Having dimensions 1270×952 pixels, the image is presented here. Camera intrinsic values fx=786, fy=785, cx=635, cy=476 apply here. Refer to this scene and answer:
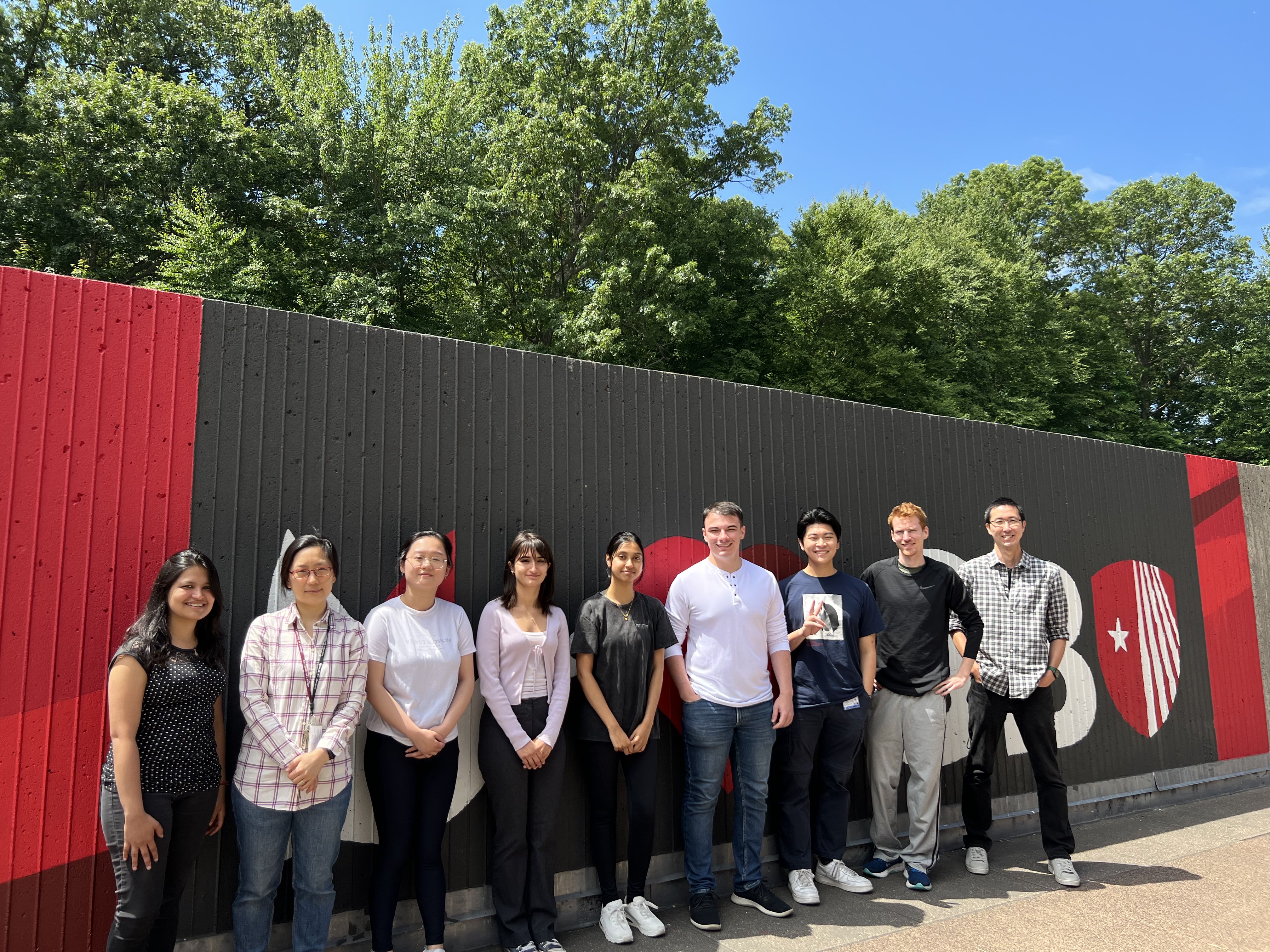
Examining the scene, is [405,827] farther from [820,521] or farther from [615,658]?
[820,521]

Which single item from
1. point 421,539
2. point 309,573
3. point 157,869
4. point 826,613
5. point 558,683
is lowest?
point 157,869

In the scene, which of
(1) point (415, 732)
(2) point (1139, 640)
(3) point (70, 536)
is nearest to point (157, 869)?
(1) point (415, 732)

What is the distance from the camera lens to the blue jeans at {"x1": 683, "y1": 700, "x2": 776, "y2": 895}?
361 centimetres

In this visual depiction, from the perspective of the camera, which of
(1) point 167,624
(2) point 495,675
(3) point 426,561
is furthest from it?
(2) point 495,675

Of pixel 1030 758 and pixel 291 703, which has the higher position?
pixel 291 703

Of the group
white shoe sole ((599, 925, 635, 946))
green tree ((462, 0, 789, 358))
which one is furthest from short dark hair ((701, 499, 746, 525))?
green tree ((462, 0, 789, 358))

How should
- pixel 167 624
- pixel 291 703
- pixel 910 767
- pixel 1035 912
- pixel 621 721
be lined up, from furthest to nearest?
pixel 910 767 < pixel 1035 912 < pixel 621 721 < pixel 291 703 < pixel 167 624

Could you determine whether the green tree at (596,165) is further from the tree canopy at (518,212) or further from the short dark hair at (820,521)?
the short dark hair at (820,521)

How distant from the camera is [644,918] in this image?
338 centimetres

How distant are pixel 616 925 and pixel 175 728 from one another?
1.94 meters

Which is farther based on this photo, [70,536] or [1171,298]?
[1171,298]

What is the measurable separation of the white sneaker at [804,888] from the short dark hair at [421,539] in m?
2.23

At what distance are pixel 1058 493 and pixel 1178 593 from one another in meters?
1.70

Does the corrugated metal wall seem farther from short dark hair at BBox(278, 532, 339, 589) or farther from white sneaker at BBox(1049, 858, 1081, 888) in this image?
white sneaker at BBox(1049, 858, 1081, 888)
